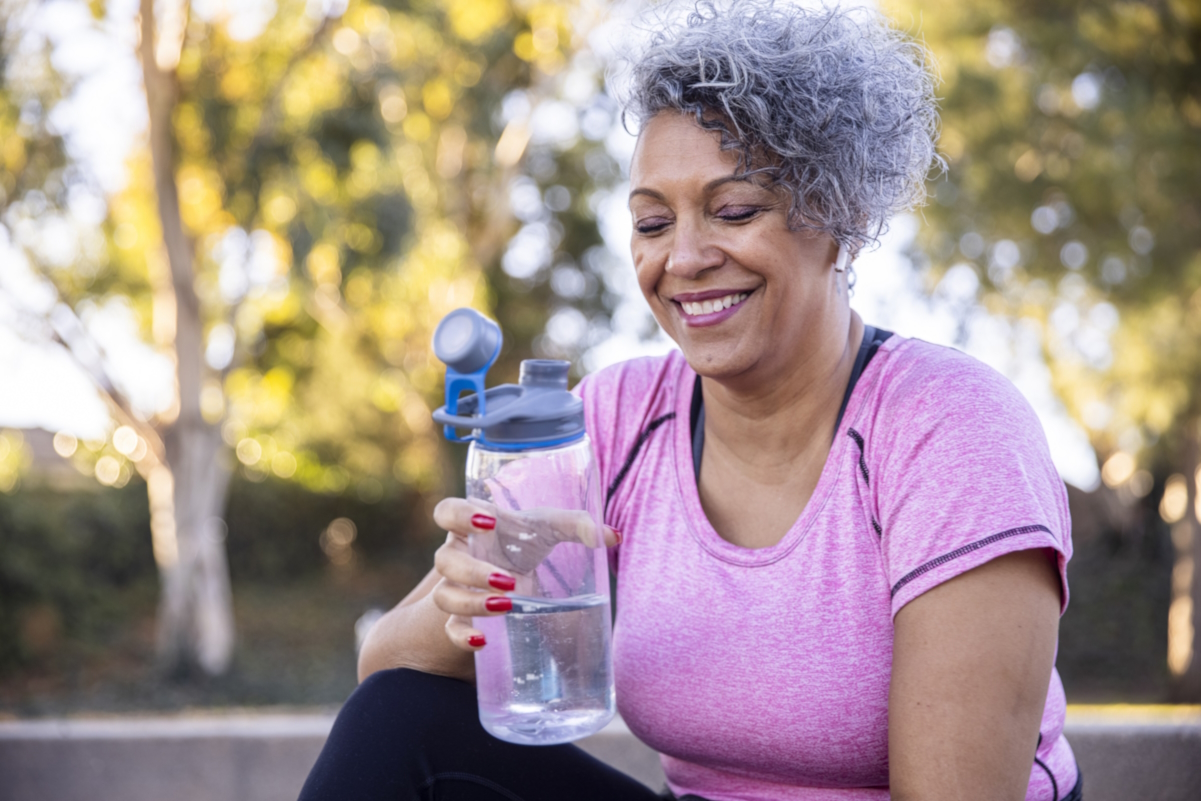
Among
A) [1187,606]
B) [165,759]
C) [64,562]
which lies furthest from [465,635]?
[64,562]

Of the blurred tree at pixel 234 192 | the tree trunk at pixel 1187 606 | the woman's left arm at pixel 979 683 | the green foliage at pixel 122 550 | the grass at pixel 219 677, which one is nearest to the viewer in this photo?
the woman's left arm at pixel 979 683

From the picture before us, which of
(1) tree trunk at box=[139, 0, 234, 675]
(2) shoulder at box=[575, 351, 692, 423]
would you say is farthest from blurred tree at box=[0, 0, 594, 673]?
(2) shoulder at box=[575, 351, 692, 423]

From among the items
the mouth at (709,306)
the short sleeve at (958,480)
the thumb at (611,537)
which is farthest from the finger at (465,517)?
the short sleeve at (958,480)

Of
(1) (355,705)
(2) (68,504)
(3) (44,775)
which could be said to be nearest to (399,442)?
(2) (68,504)

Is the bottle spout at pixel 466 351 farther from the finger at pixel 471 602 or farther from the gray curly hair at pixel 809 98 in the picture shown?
the gray curly hair at pixel 809 98

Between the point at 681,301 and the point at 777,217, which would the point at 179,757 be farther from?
the point at 777,217

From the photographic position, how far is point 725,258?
146 centimetres

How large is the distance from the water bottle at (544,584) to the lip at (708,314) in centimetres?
23

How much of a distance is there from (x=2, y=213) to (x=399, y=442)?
7810mm

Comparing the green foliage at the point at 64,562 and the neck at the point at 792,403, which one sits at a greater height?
the neck at the point at 792,403

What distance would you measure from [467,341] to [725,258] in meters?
0.41

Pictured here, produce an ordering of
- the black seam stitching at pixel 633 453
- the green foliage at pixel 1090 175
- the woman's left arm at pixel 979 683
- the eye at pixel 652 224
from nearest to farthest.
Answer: the woman's left arm at pixel 979 683 → the eye at pixel 652 224 → the black seam stitching at pixel 633 453 → the green foliage at pixel 1090 175

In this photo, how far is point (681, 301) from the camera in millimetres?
1527

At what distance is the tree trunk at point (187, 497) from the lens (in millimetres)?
7184
